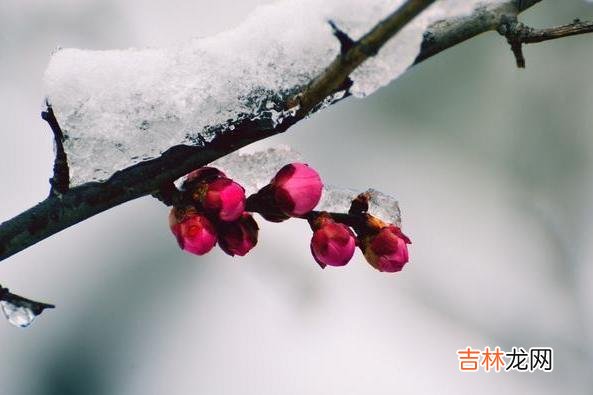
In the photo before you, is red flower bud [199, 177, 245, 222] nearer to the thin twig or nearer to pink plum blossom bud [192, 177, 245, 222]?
pink plum blossom bud [192, 177, 245, 222]

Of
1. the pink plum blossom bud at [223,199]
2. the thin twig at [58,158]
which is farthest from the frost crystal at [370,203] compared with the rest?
the thin twig at [58,158]

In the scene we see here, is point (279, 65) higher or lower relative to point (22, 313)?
higher

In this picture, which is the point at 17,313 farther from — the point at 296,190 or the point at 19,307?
the point at 296,190

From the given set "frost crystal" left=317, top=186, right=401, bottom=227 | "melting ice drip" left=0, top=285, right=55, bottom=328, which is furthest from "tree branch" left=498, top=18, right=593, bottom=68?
"melting ice drip" left=0, top=285, right=55, bottom=328

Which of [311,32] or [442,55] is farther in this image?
[442,55]

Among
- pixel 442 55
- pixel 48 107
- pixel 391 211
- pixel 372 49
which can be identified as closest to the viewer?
pixel 372 49

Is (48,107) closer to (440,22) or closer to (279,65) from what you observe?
(279,65)

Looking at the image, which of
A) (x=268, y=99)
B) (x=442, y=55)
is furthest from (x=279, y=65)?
(x=442, y=55)
